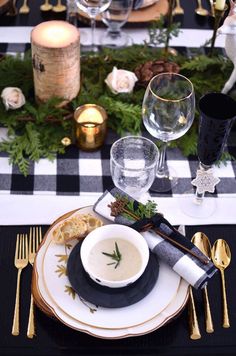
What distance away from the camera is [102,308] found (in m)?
0.91

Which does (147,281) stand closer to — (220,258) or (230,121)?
(220,258)

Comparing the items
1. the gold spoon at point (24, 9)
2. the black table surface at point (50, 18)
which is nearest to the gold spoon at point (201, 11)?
the black table surface at point (50, 18)

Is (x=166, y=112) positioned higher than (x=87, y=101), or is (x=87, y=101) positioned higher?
(x=166, y=112)

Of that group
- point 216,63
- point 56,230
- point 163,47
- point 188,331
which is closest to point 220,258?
point 188,331

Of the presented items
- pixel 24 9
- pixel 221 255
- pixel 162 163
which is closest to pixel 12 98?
pixel 162 163

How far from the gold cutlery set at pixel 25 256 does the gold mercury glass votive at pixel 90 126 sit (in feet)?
0.82

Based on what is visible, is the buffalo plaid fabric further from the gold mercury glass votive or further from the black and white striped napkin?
the black and white striped napkin

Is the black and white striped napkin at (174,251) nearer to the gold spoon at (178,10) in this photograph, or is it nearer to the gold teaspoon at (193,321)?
the gold teaspoon at (193,321)

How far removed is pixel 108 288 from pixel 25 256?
0.55ft

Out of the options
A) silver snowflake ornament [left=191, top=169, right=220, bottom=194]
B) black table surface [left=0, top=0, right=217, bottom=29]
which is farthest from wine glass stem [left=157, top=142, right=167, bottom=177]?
black table surface [left=0, top=0, right=217, bottom=29]

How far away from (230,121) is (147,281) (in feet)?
0.95

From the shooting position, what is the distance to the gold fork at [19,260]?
3.01 ft

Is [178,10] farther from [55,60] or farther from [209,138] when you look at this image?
[209,138]

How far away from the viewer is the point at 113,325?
89 cm
